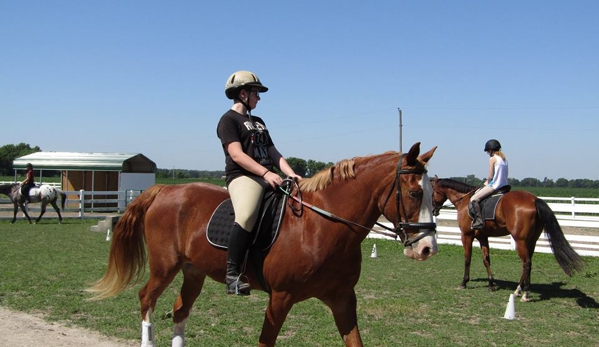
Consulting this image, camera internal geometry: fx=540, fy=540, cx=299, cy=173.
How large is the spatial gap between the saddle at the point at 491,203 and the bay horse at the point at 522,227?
0.30 ft

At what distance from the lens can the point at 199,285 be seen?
19.3 feet

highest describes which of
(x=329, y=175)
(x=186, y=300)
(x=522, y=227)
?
(x=329, y=175)

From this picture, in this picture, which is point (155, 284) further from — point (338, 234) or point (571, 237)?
point (571, 237)

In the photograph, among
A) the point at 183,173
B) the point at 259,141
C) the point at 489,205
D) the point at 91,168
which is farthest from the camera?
the point at 183,173

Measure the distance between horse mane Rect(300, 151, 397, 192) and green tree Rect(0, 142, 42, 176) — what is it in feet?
290

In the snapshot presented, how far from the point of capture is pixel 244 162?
4840mm

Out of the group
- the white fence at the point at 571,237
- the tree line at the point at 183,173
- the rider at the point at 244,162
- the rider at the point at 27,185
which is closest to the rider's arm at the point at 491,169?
the white fence at the point at 571,237

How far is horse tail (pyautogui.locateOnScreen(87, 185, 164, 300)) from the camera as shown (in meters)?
6.33

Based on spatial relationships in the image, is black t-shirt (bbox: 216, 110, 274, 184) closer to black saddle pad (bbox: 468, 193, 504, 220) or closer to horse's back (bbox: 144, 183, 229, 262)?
horse's back (bbox: 144, 183, 229, 262)

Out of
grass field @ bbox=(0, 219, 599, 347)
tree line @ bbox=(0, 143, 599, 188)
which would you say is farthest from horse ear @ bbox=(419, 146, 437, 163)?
tree line @ bbox=(0, 143, 599, 188)

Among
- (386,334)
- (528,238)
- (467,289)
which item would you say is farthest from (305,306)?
(528,238)

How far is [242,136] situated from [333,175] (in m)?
0.94

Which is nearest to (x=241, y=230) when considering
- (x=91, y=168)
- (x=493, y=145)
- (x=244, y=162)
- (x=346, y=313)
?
(x=244, y=162)

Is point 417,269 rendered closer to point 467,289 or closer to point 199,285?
point 467,289
